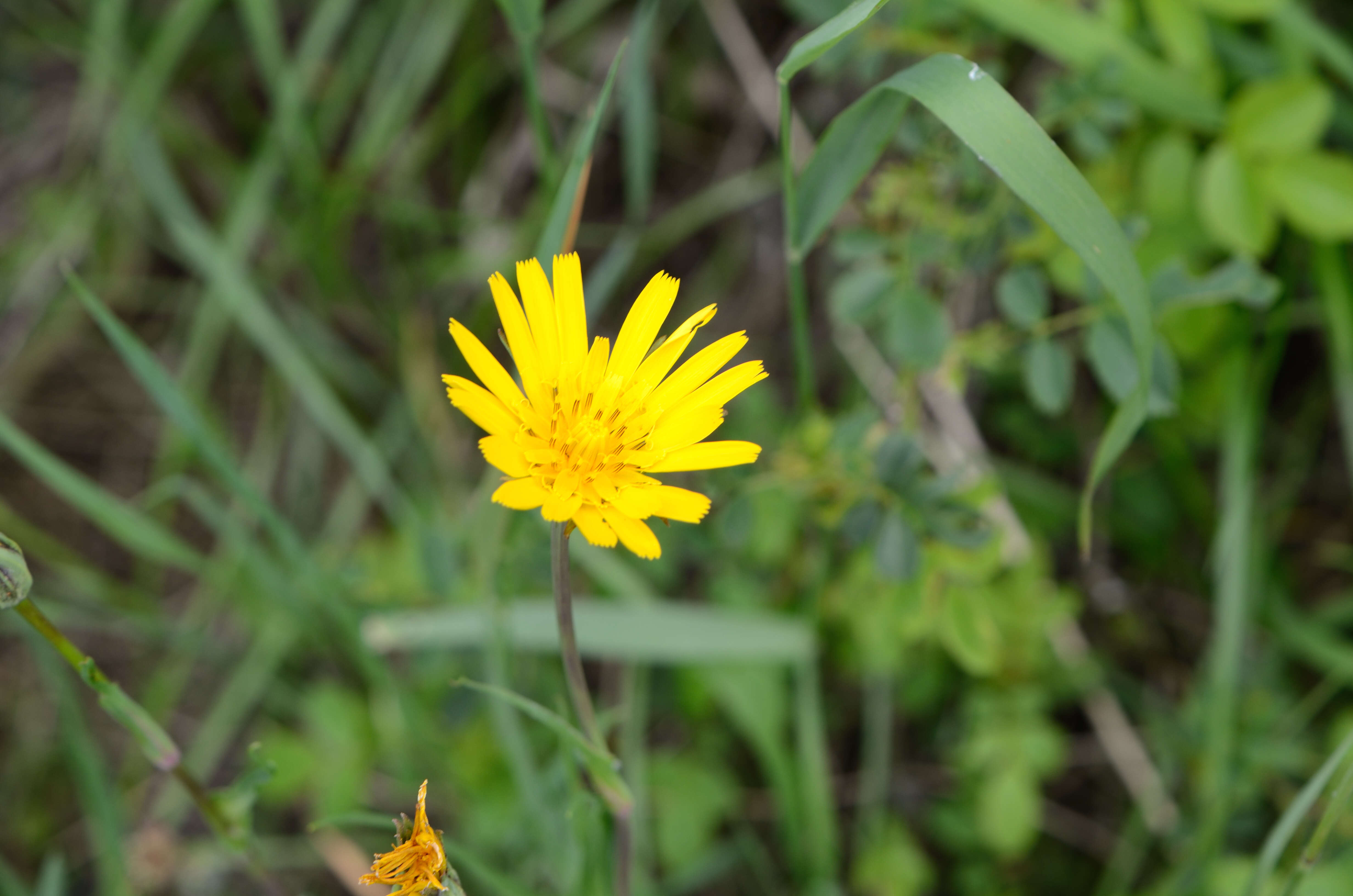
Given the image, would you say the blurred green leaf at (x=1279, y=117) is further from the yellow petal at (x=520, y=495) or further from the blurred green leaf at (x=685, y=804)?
the blurred green leaf at (x=685, y=804)

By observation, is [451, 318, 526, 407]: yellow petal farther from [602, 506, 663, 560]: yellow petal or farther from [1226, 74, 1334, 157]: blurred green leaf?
[1226, 74, 1334, 157]: blurred green leaf

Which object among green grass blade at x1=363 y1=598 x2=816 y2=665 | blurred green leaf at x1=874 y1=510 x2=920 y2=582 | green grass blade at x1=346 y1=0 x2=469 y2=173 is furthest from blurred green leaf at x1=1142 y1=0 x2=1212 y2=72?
green grass blade at x1=346 y1=0 x2=469 y2=173

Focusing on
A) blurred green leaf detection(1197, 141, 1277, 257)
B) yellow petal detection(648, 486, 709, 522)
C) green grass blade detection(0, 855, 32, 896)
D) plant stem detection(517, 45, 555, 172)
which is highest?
plant stem detection(517, 45, 555, 172)

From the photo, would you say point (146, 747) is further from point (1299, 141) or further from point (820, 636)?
point (1299, 141)

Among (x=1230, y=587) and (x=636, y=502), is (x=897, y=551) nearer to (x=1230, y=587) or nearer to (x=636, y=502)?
(x=636, y=502)

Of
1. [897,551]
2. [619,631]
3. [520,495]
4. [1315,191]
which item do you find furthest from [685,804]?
[1315,191]
